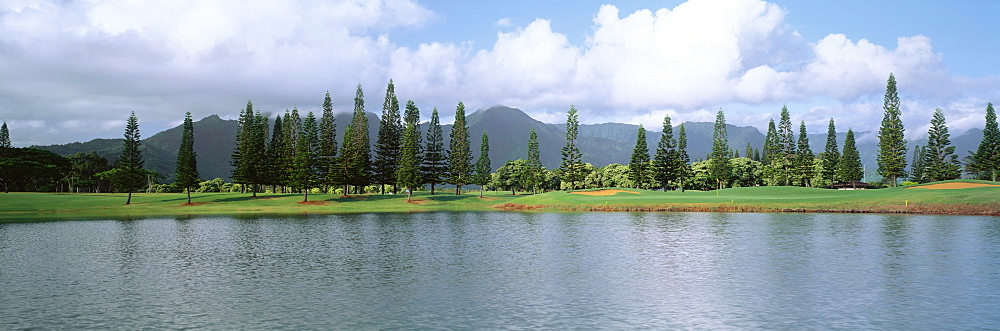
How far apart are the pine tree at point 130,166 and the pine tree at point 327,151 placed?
30718mm

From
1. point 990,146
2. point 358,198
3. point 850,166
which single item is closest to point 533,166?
point 358,198

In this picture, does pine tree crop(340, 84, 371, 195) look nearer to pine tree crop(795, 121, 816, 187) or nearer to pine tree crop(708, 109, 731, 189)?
pine tree crop(708, 109, 731, 189)

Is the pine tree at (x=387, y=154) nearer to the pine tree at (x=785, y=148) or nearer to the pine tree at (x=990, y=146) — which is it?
the pine tree at (x=785, y=148)

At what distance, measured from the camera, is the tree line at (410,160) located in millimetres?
110750

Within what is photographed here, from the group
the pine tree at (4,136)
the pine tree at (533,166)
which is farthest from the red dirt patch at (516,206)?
the pine tree at (4,136)

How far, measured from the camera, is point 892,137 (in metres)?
126

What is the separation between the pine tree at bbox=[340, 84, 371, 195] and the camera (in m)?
111

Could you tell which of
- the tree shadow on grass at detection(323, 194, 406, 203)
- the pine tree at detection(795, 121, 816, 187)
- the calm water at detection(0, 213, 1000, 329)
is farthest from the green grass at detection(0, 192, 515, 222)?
the pine tree at detection(795, 121, 816, 187)

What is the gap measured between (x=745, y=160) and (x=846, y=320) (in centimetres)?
16855

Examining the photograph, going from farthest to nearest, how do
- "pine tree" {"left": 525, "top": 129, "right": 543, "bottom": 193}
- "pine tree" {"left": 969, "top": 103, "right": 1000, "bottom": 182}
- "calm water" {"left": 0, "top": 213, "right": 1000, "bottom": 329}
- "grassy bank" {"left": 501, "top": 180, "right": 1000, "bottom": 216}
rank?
"pine tree" {"left": 525, "top": 129, "right": 543, "bottom": 193} < "pine tree" {"left": 969, "top": 103, "right": 1000, "bottom": 182} < "grassy bank" {"left": 501, "top": 180, "right": 1000, "bottom": 216} < "calm water" {"left": 0, "top": 213, "right": 1000, "bottom": 329}

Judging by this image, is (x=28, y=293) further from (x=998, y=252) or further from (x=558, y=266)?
(x=998, y=252)

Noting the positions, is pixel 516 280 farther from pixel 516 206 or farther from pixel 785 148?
pixel 785 148

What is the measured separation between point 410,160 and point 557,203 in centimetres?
3344

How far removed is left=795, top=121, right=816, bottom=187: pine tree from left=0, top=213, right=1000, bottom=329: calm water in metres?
110
